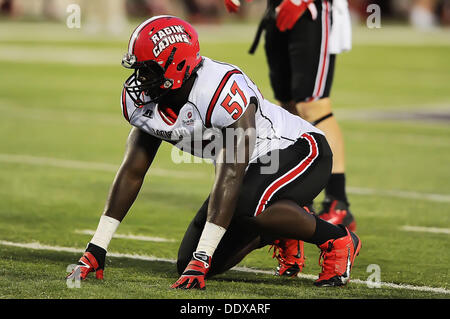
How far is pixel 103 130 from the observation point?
10656 millimetres

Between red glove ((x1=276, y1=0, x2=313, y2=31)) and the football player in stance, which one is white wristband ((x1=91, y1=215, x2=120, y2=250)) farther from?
red glove ((x1=276, y1=0, x2=313, y2=31))

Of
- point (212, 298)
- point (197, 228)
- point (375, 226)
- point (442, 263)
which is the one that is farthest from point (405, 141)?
point (212, 298)

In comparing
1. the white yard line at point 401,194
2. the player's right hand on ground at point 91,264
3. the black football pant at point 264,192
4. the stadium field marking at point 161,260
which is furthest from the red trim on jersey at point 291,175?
the white yard line at point 401,194

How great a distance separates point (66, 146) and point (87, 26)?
19.2m

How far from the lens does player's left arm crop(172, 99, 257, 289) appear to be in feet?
14.9

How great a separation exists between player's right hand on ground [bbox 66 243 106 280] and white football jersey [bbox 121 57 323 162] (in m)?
0.61

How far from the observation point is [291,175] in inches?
196

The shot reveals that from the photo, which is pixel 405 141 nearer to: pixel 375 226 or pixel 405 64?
pixel 375 226

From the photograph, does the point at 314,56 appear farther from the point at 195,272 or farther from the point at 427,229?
the point at 195,272

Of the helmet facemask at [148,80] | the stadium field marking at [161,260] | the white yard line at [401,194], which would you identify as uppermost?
the helmet facemask at [148,80]

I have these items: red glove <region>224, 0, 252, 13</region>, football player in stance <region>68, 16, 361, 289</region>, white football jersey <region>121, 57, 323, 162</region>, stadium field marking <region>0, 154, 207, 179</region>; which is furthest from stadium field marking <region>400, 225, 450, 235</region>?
stadium field marking <region>0, 154, 207, 179</region>

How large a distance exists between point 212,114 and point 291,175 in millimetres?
550

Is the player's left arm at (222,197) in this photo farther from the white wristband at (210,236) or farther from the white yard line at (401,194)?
the white yard line at (401,194)

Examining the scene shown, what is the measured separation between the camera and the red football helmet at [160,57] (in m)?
4.66
